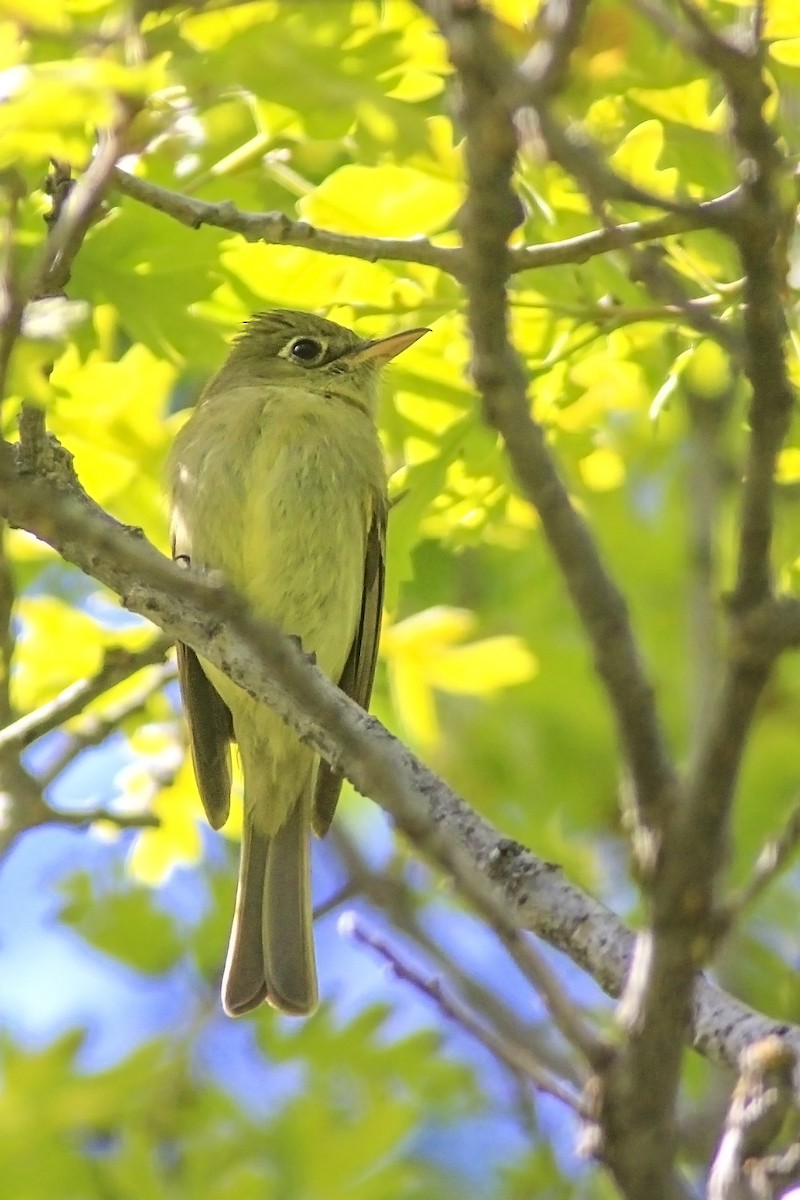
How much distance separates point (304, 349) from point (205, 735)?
5.12ft

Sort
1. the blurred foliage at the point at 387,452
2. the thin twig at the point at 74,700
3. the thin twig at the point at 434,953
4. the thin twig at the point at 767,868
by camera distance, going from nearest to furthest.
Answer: the thin twig at the point at 767,868, the blurred foliage at the point at 387,452, the thin twig at the point at 74,700, the thin twig at the point at 434,953

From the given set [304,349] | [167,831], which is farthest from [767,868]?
[304,349]

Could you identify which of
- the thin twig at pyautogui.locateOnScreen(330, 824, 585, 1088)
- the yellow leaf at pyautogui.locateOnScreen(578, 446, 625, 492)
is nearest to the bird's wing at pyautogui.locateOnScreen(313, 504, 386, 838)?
the thin twig at pyautogui.locateOnScreen(330, 824, 585, 1088)

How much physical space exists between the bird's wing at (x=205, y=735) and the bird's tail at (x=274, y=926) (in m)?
0.44

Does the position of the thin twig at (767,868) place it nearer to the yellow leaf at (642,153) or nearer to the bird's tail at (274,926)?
the yellow leaf at (642,153)

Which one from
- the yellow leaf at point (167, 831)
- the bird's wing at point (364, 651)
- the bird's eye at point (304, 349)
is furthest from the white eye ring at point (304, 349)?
the yellow leaf at point (167, 831)

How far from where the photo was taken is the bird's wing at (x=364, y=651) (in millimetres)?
5277

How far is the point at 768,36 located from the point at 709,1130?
3287 millimetres

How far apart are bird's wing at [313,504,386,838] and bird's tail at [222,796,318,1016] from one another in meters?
0.15

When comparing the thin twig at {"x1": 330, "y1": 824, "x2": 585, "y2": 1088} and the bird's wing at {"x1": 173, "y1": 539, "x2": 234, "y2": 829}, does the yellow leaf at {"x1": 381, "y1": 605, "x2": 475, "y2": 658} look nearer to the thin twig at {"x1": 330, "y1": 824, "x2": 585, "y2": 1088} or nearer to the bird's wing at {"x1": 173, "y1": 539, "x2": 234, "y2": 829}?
the bird's wing at {"x1": 173, "y1": 539, "x2": 234, "y2": 829}

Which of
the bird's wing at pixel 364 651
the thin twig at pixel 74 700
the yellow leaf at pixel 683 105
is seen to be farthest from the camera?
the bird's wing at pixel 364 651

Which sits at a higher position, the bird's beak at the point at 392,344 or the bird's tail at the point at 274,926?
the bird's beak at the point at 392,344

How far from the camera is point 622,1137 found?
6.16 ft

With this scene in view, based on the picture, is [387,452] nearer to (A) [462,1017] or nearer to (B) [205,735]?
(B) [205,735]
